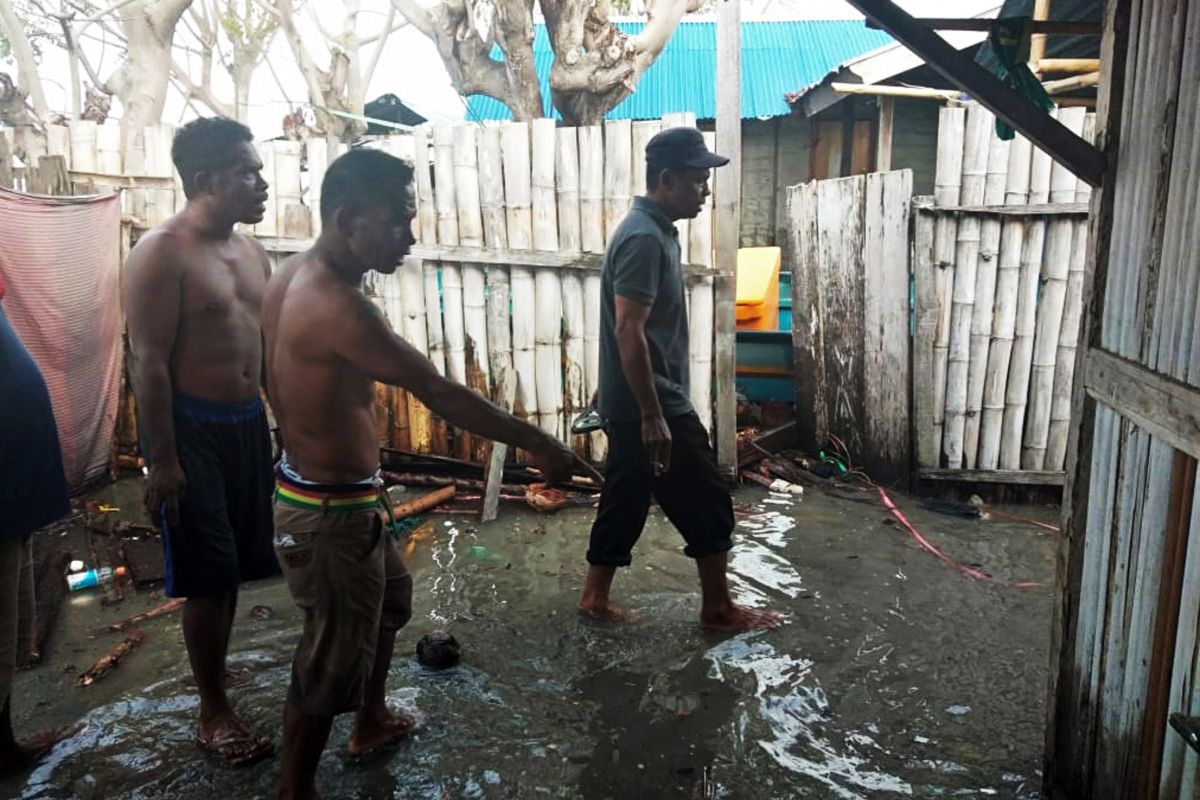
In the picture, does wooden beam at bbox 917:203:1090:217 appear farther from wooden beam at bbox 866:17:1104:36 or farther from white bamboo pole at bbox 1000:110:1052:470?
wooden beam at bbox 866:17:1104:36

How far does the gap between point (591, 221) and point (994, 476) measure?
3.01 m

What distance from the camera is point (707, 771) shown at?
2.79 meters

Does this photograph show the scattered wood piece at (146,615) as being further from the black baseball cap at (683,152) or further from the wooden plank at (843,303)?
the wooden plank at (843,303)

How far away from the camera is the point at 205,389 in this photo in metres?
2.98

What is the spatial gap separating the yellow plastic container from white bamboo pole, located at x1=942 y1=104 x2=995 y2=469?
1.88 meters

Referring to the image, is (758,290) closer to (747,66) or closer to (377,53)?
(747,66)

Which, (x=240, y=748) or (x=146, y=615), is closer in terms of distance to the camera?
(x=240, y=748)

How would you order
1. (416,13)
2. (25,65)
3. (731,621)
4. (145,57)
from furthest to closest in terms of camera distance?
(25,65), (145,57), (416,13), (731,621)

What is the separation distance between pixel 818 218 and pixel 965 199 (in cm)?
107

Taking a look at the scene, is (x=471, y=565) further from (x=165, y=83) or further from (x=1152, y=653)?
(x=165, y=83)

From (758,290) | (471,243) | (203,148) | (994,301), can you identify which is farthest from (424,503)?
(994,301)

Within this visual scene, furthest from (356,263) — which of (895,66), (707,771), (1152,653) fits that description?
(895,66)

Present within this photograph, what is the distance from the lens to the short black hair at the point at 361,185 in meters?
2.40

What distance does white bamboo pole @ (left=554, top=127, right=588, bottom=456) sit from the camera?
5281 millimetres
